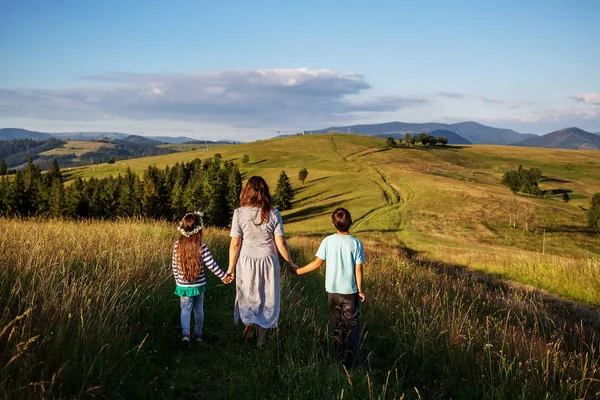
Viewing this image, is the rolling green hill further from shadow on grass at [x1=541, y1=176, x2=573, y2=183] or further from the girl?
the girl

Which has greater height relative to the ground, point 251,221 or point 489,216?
point 251,221

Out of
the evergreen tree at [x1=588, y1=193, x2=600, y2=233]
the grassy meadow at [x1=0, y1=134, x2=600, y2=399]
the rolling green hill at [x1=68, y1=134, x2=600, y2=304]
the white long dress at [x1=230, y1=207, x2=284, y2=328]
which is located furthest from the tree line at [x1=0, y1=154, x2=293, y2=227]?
the white long dress at [x1=230, y1=207, x2=284, y2=328]

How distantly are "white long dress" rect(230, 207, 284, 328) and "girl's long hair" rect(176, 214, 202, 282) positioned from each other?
1.98ft

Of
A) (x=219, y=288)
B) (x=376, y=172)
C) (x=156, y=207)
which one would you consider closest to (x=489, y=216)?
(x=376, y=172)

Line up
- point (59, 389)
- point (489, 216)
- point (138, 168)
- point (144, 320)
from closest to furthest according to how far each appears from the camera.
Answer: point (59, 389), point (144, 320), point (489, 216), point (138, 168)

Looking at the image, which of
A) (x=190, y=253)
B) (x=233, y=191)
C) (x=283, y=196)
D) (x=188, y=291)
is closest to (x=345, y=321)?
(x=188, y=291)

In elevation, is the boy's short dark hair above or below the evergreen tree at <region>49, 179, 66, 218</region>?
above

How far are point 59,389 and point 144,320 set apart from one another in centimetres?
235

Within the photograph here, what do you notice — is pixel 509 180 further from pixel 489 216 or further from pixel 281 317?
pixel 281 317

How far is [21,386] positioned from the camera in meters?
3.13

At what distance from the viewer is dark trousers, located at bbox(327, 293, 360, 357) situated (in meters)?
5.85

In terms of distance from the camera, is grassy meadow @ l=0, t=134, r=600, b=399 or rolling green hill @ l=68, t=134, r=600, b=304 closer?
grassy meadow @ l=0, t=134, r=600, b=399

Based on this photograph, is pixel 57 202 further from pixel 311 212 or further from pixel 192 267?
pixel 192 267

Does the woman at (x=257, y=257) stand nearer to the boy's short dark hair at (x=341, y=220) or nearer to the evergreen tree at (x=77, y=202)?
the boy's short dark hair at (x=341, y=220)
